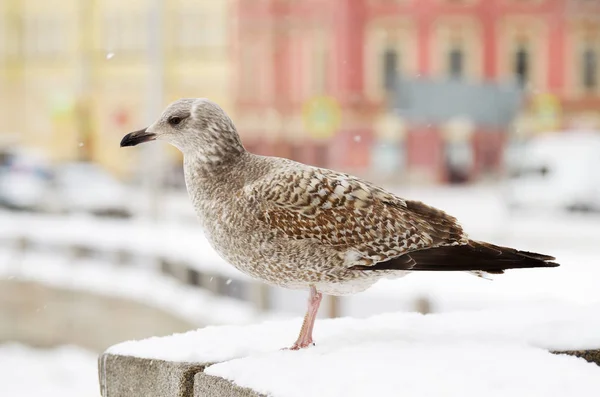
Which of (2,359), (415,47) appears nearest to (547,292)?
(2,359)

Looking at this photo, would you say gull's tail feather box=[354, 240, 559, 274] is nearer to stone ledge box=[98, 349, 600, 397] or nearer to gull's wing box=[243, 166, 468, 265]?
gull's wing box=[243, 166, 468, 265]

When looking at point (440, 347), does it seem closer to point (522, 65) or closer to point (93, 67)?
point (522, 65)

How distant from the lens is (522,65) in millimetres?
35531

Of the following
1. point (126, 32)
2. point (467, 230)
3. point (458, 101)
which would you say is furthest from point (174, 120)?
point (126, 32)

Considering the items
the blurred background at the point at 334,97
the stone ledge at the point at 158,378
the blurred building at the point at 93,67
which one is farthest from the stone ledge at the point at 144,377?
the blurred building at the point at 93,67

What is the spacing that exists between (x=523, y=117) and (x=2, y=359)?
2145cm

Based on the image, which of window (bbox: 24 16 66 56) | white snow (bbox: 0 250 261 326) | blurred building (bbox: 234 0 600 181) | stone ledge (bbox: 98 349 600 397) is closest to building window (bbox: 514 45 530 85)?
blurred building (bbox: 234 0 600 181)

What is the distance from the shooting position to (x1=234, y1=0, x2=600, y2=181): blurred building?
34500 millimetres

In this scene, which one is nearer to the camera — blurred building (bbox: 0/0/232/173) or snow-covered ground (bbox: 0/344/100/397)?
snow-covered ground (bbox: 0/344/100/397)

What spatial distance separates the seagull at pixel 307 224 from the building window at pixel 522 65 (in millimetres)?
33224

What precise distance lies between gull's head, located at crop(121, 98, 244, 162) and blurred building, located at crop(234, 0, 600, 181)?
31186 mm

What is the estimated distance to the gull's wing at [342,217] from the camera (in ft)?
9.84

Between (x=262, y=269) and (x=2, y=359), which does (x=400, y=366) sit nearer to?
(x=262, y=269)

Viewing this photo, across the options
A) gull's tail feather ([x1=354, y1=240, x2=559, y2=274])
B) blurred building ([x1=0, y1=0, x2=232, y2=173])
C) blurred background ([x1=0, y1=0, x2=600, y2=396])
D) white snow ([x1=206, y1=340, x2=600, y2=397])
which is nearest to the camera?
white snow ([x1=206, y1=340, x2=600, y2=397])
